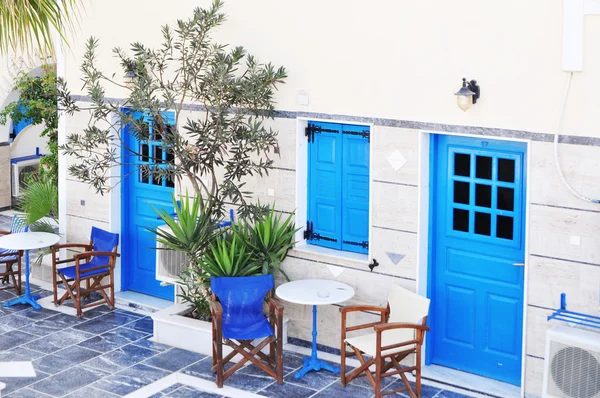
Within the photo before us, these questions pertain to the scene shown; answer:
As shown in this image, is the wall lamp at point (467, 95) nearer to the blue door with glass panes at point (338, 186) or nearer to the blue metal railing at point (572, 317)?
the blue door with glass panes at point (338, 186)

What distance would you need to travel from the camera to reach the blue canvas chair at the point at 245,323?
29.6 feet

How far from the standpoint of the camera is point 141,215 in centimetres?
1179

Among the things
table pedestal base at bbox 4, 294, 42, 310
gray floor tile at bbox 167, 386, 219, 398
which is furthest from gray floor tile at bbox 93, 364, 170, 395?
table pedestal base at bbox 4, 294, 42, 310

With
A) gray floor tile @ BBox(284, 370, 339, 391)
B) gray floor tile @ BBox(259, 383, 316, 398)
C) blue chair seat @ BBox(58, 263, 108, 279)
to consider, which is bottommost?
gray floor tile @ BBox(259, 383, 316, 398)

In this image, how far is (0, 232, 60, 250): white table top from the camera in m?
11.5

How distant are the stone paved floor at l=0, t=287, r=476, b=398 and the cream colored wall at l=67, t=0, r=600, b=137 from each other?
2.70 meters

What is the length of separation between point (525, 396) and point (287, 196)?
3.23 meters

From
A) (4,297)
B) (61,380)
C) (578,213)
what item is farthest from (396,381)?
(4,297)

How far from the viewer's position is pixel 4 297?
11922 millimetres

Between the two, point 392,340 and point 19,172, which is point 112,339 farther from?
point 19,172

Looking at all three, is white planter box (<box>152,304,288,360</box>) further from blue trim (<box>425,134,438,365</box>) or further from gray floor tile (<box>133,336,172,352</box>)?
blue trim (<box>425,134,438,365</box>)

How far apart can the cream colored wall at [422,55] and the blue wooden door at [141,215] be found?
5.75ft

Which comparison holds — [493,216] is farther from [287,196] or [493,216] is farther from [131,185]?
[131,185]

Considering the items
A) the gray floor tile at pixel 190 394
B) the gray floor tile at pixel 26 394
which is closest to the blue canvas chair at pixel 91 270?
the gray floor tile at pixel 26 394
